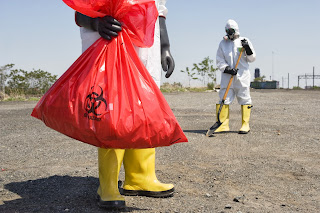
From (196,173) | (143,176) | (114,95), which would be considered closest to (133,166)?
(143,176)

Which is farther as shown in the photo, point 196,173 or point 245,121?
point 245,121

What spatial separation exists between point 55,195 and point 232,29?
4420 millimetres

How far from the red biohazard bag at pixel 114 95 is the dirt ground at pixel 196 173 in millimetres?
651

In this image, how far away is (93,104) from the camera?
241 cm

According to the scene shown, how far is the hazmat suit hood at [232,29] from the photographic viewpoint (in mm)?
6719

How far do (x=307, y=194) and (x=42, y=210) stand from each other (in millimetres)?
1995

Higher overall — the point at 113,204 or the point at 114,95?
the point at 114,95

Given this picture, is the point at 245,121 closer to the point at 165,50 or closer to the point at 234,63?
the point at 234,63

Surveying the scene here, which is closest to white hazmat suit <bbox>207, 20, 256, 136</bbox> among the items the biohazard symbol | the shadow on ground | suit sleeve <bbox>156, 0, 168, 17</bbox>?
the shadow on ground

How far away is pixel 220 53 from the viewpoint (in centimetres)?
688

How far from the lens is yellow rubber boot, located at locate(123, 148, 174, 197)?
10.1ft

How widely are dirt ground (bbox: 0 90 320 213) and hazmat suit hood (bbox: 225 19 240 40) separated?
155 centimetres

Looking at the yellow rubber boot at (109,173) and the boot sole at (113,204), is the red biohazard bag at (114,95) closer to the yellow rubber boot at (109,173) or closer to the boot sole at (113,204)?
the yellow rubber boot at (109,173)

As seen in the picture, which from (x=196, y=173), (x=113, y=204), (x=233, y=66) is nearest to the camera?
(x=113, y=204)
